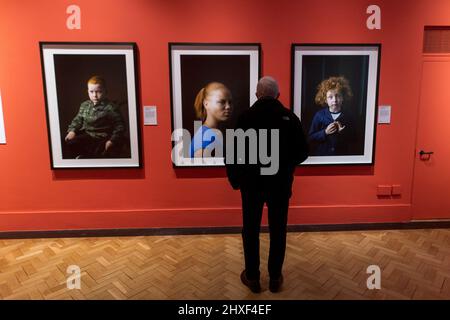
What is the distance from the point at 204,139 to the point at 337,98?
145 centimetres

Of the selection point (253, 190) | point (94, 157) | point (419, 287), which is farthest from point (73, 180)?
point (419, 287)

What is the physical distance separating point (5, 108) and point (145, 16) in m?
1.67

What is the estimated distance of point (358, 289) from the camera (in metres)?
2.33

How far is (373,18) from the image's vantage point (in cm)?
310

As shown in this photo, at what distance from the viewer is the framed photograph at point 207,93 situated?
306 cm

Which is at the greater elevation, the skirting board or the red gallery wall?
the red gallery wall

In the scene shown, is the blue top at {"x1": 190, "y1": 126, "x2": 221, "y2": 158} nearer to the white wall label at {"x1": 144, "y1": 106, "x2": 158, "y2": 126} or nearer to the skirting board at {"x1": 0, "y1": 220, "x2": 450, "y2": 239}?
the white wall label at {"x1": 144, "y1": 106, "x2": 158, "y2": 126}

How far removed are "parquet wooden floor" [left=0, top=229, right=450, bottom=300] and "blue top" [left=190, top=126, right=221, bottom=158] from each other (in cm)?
96

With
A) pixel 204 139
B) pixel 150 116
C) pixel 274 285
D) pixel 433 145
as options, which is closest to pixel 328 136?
pixel 433 145

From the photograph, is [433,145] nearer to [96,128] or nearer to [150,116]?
[150,116]

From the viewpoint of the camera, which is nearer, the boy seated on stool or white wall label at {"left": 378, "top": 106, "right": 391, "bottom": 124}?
the boy seated on stool

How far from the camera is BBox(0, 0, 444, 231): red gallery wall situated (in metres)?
2.99

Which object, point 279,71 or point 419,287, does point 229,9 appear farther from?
point 419,287
